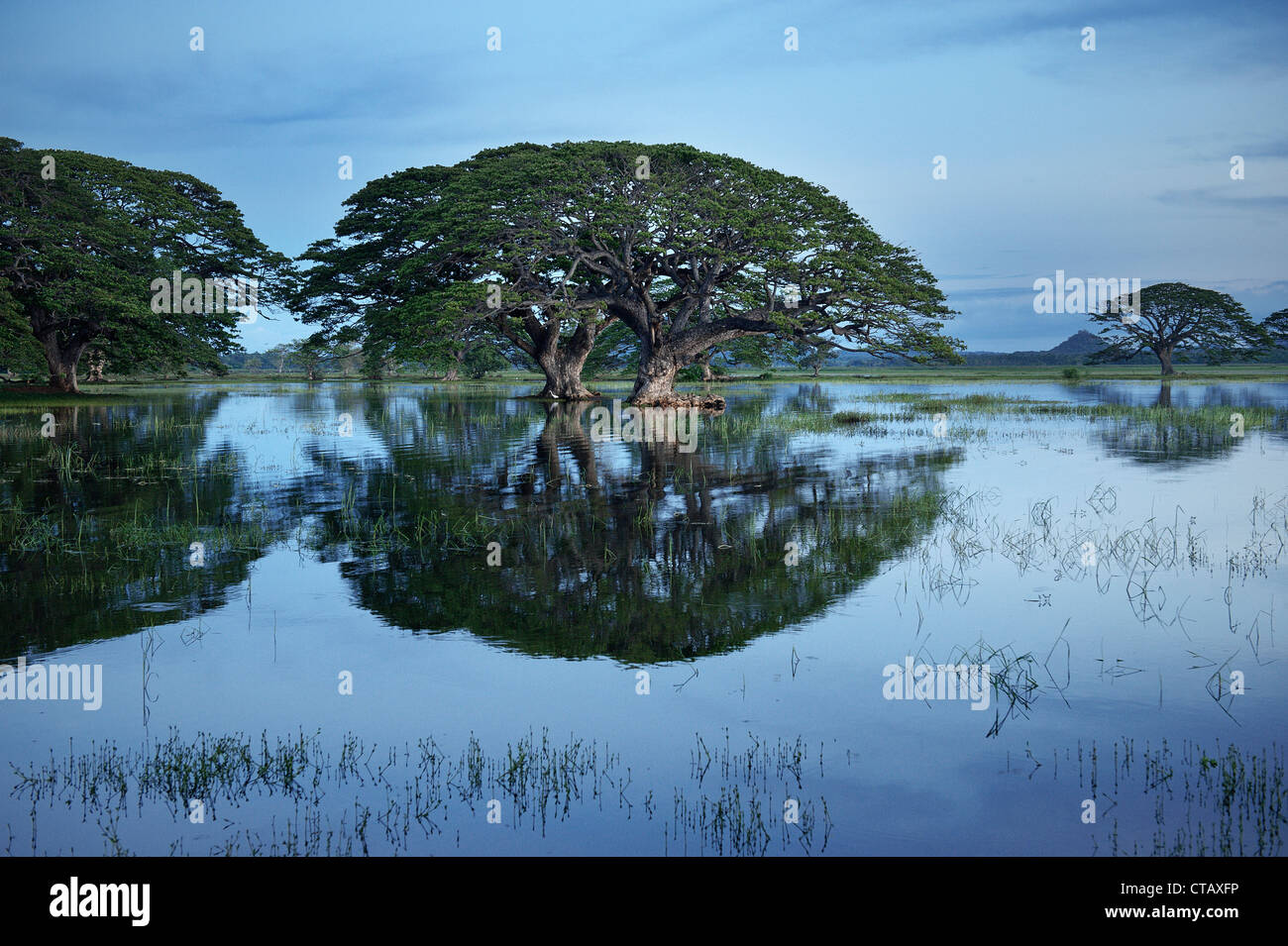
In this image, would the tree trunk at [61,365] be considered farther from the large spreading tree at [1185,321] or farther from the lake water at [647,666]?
the large spreading tree at [1185,321]

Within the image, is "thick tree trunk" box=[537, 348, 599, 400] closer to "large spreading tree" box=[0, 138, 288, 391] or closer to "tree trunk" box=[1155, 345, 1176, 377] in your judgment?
"large spreading tree" box=[0, 138, 288, 391]

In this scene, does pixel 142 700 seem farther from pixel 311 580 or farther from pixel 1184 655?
pixel 1184 655

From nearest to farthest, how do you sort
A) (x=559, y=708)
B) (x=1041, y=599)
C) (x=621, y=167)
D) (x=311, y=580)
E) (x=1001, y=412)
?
(x=559, y=708) → (x=1041, y=599) → (x=311, y=580) → (x=1001, y=412) → (x=621, y=167)

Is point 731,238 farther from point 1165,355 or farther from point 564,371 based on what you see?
point 1165,355

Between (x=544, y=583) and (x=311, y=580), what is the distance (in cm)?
276

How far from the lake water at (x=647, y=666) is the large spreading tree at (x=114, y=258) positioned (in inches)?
1257

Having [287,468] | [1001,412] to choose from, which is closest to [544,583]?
[287,468]

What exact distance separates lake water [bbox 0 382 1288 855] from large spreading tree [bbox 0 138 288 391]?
105 ft

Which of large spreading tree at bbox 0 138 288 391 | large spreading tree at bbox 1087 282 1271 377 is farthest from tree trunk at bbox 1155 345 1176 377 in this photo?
large spreading tree at bbox 0 138 288 391

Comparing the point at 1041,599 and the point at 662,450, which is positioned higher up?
the point at 662,450

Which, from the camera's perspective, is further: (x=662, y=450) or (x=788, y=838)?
(x=662, y=450)

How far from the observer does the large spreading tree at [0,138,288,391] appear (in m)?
44.2
